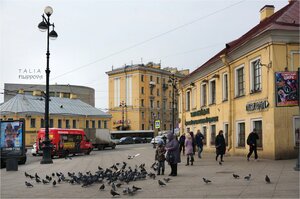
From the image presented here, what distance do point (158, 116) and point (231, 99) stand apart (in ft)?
236

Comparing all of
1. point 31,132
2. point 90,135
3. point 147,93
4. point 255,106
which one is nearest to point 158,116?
point 147,93

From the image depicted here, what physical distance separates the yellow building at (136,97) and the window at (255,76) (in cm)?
6735

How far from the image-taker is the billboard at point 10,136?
23031mm

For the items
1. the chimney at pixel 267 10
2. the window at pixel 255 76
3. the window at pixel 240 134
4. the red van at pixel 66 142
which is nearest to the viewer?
the window at pixel 255 76

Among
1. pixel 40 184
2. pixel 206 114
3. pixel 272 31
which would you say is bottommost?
pixel 40 184

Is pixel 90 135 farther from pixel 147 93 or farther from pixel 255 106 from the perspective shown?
pixel 147 93

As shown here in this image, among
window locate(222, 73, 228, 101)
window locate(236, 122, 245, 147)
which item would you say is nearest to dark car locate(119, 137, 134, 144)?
window locate(222, 73, 228, 101)

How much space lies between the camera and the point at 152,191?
38.1 ft

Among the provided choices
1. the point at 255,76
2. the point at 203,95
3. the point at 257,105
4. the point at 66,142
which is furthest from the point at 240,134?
the point at 66,142

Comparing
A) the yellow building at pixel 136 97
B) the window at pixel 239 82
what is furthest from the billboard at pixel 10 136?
the yellow building at pixel 136 97

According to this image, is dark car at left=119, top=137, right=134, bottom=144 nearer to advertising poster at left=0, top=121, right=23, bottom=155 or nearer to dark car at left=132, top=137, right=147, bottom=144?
dark car at left=132, top=137, right=147, bottom=144

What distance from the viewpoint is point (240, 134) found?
1040 inches

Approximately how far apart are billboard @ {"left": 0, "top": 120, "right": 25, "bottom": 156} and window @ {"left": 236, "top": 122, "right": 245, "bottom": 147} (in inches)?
517

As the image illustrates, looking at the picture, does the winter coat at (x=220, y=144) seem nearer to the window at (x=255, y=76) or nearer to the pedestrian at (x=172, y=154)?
the window at (x=255, y=76)
